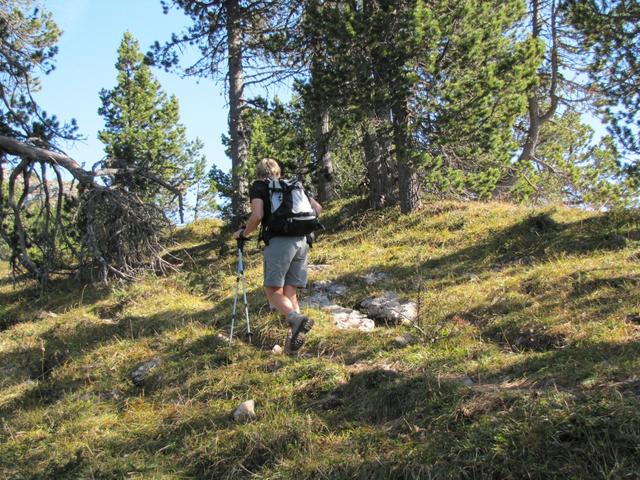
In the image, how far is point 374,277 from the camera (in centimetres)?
809

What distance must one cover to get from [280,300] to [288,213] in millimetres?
912

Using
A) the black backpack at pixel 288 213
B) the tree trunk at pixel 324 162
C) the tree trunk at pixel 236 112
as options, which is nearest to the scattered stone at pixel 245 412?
the black backpack at pixel 288 213

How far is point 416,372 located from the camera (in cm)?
464

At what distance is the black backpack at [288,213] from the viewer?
5562 millimetres

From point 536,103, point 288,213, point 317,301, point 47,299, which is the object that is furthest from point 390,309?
point 536,103

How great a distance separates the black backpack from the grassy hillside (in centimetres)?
123

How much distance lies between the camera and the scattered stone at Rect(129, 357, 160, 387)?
572 cm

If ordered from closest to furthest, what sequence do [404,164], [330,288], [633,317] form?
[633,317] → [330,288] → [404,164]

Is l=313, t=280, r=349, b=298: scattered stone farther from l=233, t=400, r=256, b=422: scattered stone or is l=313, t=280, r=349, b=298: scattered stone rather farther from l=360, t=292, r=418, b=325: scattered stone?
l=233, t=400, r=256, b=422: scattered stone

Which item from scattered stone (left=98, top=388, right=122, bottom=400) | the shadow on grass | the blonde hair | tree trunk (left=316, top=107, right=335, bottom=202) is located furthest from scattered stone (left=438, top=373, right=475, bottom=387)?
tree trunk (left=316, top=107, right=335, bottom=202)

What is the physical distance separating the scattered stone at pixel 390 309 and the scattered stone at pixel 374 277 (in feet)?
2.40

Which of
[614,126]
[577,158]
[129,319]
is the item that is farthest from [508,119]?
[577,158]

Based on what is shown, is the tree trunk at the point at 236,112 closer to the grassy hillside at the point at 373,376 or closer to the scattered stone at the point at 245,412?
the grassy hillside at the point at 373,376

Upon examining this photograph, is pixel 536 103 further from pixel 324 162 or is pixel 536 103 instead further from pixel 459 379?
pixel 459 379
